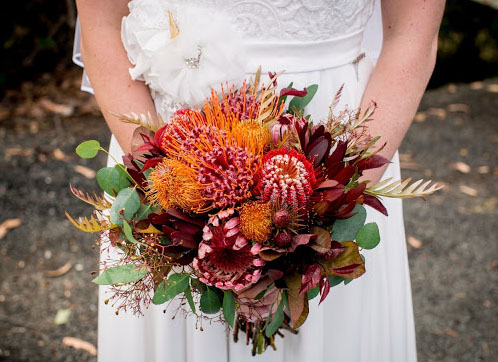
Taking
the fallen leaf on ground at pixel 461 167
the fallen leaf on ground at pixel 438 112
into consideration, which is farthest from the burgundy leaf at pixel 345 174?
the fallen leaf on ground at pixel 438 112

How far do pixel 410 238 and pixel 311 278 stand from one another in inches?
115

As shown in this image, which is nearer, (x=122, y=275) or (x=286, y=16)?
(x=122, y=275)

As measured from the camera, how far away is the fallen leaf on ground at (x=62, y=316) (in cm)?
317

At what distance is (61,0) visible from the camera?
220 inches

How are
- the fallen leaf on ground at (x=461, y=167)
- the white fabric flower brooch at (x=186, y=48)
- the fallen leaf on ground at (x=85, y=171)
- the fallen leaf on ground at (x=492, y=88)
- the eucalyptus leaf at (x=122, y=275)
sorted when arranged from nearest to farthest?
1. the eucalyptus leaf at (x=122, y=275)
2. the white fabric flower brooch at (x=186, y=48)
3. the fallen leaf on ground at (x=85, y=171)
4. the fallen leaf on ground at (x=461, y=167)
5. the fallen leaf on ground at (x=492, y=88)

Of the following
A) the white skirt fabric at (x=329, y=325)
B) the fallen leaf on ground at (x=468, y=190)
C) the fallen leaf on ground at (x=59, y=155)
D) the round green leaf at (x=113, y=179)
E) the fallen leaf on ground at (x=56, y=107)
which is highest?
the fallen leaf on ground at (x=56, y=107)

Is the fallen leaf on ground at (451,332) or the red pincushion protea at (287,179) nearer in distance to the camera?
the red pincushion protea at (287,179)

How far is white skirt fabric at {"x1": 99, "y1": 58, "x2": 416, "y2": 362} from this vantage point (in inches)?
60.6

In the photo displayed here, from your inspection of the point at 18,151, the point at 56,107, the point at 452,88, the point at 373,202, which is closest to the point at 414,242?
the point at 452,88

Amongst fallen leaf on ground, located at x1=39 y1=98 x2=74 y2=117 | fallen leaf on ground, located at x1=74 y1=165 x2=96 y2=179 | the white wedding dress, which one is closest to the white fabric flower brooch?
the white wedding dress

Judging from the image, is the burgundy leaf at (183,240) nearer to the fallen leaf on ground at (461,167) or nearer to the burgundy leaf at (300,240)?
the burgundy leaf at (300,240)

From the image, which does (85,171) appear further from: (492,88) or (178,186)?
(492,88)

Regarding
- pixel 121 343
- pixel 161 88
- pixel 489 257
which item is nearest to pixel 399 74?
pixel 161 88

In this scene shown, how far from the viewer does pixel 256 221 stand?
1.01 meters
